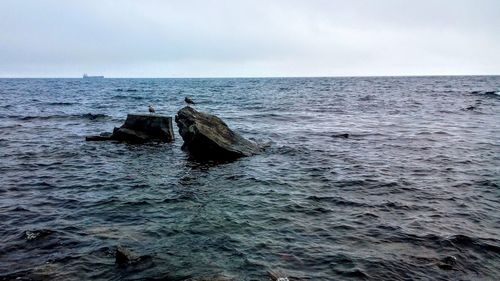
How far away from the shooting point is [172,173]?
19.2m

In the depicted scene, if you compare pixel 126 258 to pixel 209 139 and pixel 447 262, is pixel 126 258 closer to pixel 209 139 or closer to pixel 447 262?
pixel 447 262

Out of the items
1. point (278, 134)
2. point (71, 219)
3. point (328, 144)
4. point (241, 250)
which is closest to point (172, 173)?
point (71, 219)

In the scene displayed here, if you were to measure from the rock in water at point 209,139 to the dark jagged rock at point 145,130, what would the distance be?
3230mm

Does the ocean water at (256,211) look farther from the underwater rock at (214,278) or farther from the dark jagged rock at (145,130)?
the dark jagged rock at (145,130)

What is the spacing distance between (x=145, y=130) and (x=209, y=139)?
793cm

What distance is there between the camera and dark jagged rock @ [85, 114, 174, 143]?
27.9 meters

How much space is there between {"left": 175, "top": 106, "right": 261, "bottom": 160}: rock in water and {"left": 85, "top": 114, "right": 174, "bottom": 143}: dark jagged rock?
3.23 metres

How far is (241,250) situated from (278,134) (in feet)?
73.8

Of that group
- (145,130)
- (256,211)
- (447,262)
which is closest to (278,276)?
(447,262)

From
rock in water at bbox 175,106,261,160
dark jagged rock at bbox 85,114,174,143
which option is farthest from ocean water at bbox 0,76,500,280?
dark jagged rock at bbox 85,114,174,143

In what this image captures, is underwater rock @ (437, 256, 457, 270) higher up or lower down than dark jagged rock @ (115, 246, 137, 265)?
lower down

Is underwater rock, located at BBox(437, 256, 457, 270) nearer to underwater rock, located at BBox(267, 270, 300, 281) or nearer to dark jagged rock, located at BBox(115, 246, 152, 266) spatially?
underwater rock, located at BBox(267, 270, 300, 281)

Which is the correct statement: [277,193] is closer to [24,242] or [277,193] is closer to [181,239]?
[181,239]

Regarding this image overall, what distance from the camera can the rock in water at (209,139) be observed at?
73.5 ft
